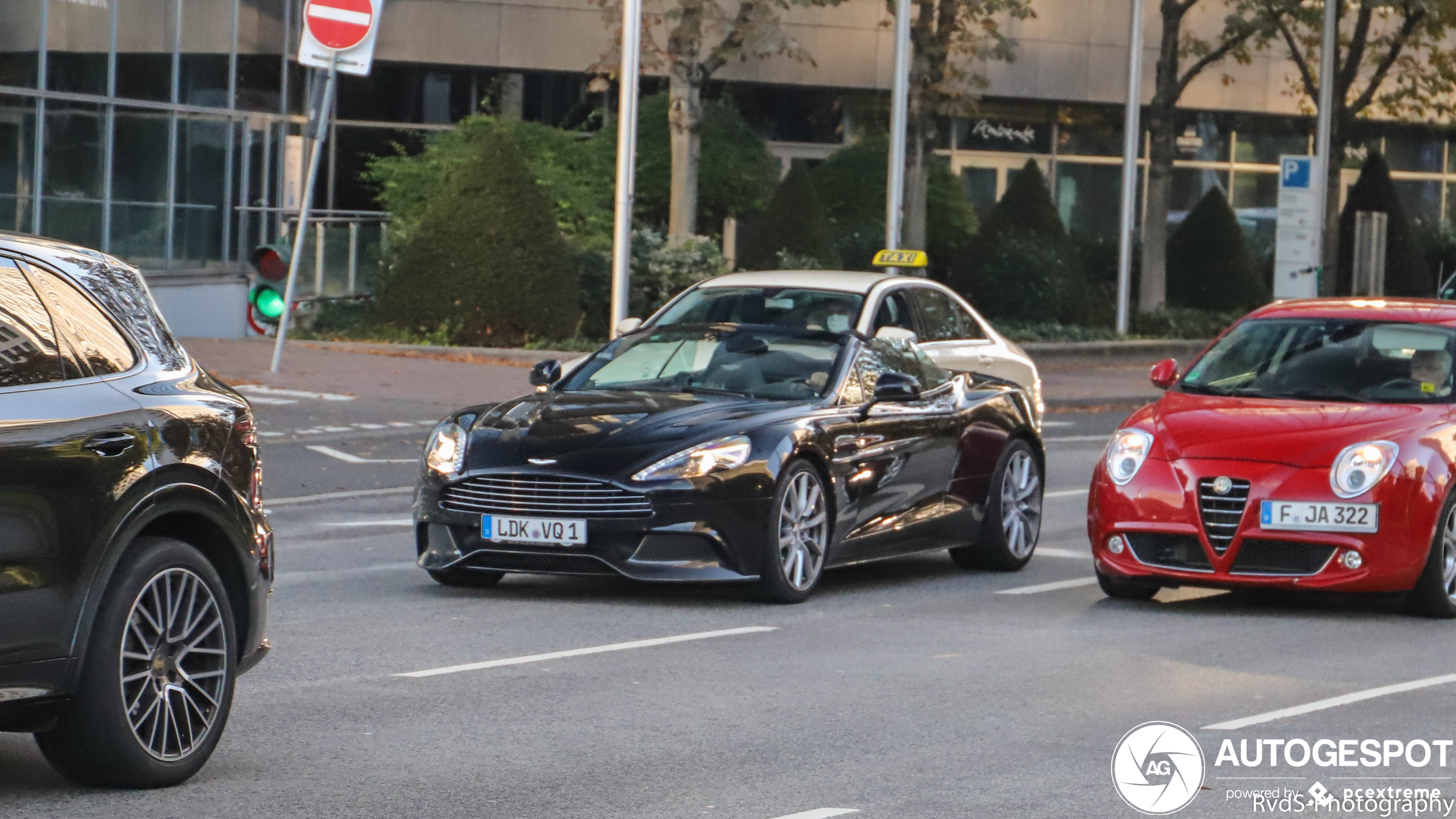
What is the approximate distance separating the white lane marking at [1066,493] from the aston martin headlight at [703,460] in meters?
6.20

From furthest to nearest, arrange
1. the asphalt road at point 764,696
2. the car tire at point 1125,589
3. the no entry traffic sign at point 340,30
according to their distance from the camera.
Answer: the no entry traffic sign at point 340,30 < the car tire at point 1125,589 < the asphalt road at point 764,696

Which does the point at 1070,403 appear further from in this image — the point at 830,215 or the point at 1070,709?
the point at 1070,709

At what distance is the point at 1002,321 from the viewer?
1321 inches

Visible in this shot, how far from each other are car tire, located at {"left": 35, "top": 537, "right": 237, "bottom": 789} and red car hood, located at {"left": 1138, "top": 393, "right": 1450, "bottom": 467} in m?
5.38

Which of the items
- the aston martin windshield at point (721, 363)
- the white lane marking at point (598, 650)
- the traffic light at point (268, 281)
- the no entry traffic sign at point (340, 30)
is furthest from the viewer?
the no entry traffic sign at point (340, 30)

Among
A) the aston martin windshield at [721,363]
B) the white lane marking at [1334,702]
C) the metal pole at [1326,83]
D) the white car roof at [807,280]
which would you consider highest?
the metal pole at [1326,83]

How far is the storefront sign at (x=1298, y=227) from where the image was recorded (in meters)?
33.7

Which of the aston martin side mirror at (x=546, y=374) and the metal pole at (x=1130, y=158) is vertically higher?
the metal pole at (x=1130, y=158)

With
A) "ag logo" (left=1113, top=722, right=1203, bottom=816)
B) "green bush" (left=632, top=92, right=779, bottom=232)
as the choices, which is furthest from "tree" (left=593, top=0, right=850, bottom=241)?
"ag logo" (left=1113, top=722, right=1203, bottom=816)

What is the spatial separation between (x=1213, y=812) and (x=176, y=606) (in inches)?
119

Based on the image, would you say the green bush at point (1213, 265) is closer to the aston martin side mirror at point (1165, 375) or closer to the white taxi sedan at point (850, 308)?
the white taxi sedan at point (850, 308)

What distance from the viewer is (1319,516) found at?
1024 centimetres

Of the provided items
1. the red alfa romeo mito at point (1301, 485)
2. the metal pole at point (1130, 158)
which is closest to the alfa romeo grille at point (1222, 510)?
the red alfa romeo mito at point (1301, 485)

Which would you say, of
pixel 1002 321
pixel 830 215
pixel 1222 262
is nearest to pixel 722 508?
pixel 1002 321
